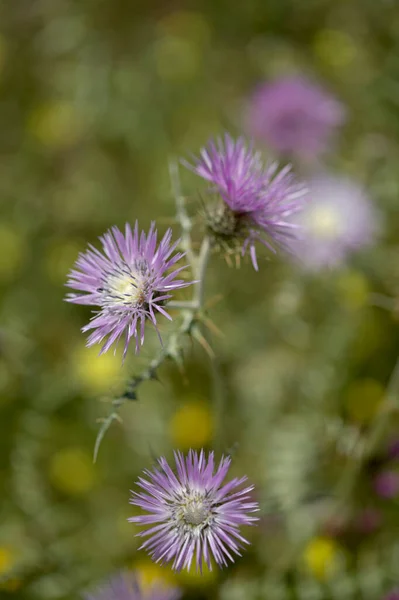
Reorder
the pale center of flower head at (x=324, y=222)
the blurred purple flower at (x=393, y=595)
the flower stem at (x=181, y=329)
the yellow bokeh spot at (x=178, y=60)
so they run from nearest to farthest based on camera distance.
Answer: the flower stem at (x=181, y=329) → the blurred purple flower at (x=393, y=595) → the pale center of flower head at (x=324, y=222) → the yellow bokeh spot at (x=178, y=60)

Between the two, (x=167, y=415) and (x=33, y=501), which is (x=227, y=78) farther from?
(x=33, y=501)

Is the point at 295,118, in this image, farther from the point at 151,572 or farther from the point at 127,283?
the point at 151,572

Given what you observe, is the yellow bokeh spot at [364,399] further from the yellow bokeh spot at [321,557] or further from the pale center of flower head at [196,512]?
the pale center of flower head at [196,512]

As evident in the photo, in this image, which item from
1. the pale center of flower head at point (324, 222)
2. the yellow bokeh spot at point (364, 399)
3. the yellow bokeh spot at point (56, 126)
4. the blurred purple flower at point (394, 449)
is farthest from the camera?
the yellow bokeh spot at point (56, 126)

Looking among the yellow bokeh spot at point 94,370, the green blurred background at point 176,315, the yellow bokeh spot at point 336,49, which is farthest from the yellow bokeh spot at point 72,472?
the yellow bokeh spot at point 336,49

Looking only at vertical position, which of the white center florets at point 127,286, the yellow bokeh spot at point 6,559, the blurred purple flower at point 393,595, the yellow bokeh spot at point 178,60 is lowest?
the yellow bokeh spot at point 6,559

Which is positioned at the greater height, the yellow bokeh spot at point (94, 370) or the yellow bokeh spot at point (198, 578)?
Result: the yellow bokeh spot at point (94, 370)

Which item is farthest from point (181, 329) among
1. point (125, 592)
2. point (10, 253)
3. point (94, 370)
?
point (10, 253)

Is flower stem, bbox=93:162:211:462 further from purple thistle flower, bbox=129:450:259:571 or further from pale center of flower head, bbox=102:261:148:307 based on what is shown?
purple thistle flower, bbox=129:450:259:571

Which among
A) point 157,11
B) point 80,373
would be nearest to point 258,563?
point 80,373
